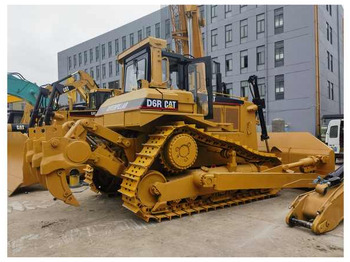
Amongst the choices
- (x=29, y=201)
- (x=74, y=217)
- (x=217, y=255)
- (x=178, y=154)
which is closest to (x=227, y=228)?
(x=217, y=255)

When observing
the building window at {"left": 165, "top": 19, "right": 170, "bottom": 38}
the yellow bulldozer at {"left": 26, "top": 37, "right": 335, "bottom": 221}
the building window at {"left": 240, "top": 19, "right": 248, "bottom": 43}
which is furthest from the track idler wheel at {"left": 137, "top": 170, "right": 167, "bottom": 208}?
the building window at {"left": 165, "top": 19, "right": 170, "bottom": 38}

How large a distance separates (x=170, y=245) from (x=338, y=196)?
2513mm

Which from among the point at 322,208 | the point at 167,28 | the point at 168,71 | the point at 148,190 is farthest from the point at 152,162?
the point at 167,28

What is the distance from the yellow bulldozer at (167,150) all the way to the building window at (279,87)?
58.5ft

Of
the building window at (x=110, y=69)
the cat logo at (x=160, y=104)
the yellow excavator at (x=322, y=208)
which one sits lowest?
the yellow excavator at (x=322, y=208)

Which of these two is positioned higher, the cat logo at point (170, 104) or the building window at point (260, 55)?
the building window at point (260, 55)

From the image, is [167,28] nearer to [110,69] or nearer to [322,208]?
[110,69]

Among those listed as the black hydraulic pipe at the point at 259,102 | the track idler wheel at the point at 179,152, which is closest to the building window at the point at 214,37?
the black hydraulic pipe at the point at 259,102

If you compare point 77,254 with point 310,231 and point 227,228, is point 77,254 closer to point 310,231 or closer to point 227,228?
point 227,228

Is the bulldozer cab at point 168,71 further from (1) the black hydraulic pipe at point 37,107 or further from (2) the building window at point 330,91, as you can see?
(2) the building window at point 330,91

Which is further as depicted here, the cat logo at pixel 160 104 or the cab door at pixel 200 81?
the cab door at pixel 200 81

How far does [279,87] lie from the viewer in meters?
24.0

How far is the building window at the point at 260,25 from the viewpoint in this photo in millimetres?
24812

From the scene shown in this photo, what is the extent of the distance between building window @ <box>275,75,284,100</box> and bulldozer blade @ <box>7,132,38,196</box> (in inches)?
792
